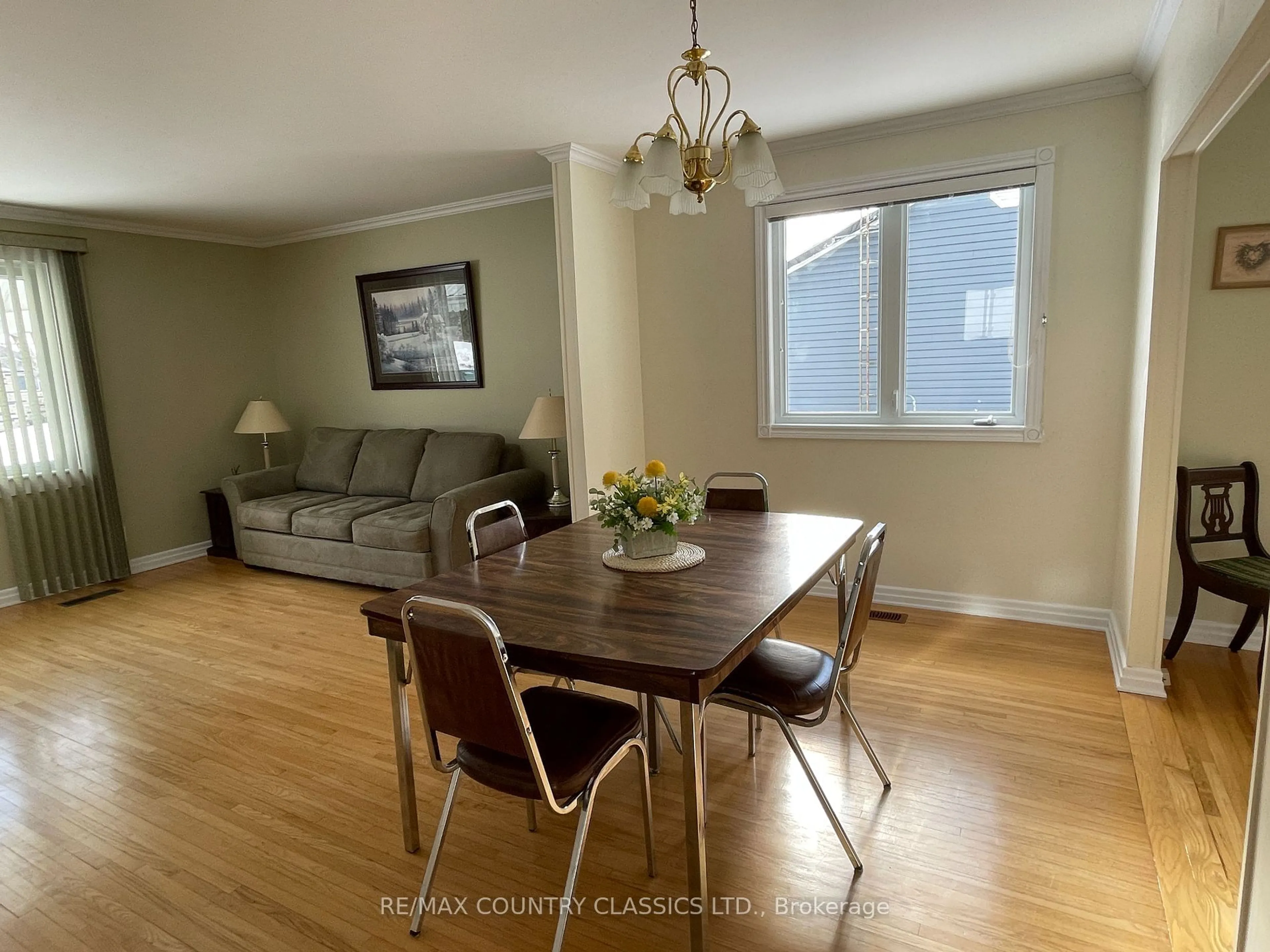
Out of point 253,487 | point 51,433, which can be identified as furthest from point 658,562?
point 51,433

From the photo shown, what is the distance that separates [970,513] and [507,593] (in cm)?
264

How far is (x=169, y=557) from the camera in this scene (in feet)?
18.3

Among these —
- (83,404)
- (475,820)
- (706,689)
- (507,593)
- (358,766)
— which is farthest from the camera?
(83,404)

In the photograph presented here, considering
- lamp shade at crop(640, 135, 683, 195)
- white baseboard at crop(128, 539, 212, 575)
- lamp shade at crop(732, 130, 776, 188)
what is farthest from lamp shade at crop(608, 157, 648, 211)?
white baseboard at crop(128, 539, 212, 575)

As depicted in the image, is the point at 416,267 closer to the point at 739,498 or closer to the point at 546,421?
the point at 546,421

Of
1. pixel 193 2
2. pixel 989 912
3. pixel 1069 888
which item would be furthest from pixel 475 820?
pixel 193 2

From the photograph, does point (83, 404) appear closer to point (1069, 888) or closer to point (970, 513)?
point (970, 513)

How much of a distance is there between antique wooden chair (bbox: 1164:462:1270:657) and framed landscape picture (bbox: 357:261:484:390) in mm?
4122

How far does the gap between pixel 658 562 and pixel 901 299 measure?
2.31 metres

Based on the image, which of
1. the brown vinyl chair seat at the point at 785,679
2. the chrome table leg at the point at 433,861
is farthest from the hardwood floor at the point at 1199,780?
the chrome table leg at the point at 433,861

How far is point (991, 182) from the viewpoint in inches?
135

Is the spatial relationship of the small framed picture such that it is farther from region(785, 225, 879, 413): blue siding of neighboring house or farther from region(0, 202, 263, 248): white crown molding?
region(0, 202, 263, 248): white crown molding

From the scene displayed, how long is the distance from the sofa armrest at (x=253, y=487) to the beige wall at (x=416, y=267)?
0.64 metres

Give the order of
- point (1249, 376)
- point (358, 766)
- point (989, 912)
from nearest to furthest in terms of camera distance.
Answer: point (989, 912) → point (358, 766) → point (1249, 376)
